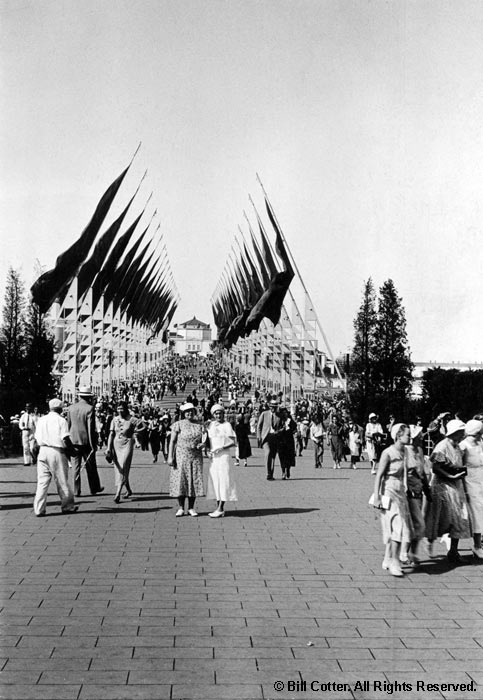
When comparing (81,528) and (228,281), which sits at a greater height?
(228,281)

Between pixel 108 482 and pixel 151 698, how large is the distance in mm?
11493

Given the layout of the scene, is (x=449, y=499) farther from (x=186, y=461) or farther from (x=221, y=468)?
(x=186, y=461)

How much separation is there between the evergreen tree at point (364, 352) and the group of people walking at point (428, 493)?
191ft

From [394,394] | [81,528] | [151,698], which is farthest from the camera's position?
[394,394]

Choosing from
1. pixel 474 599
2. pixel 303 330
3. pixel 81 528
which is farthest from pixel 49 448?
pixel 303 330

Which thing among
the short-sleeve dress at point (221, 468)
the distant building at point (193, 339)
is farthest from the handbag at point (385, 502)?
the distant building at point (193, 339)

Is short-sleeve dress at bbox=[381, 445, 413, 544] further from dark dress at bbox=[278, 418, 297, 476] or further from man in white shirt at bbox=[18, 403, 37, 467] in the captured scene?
man in white shirt at bbox=[18, 403, 37, 467]

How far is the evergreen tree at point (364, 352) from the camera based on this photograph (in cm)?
6938

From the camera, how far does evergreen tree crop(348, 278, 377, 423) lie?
228ft

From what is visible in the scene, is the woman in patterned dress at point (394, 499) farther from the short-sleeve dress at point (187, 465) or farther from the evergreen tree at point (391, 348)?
the evergreen tree at point (391, 348)

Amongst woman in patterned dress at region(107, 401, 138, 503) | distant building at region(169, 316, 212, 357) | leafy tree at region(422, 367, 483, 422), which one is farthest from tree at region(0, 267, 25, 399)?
distant building at region(169, 316, 212, 357)

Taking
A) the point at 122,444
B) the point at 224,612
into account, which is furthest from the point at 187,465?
the point at 224,612

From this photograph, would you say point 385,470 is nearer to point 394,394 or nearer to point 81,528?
point 81,528

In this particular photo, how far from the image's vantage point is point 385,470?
7773 mm
